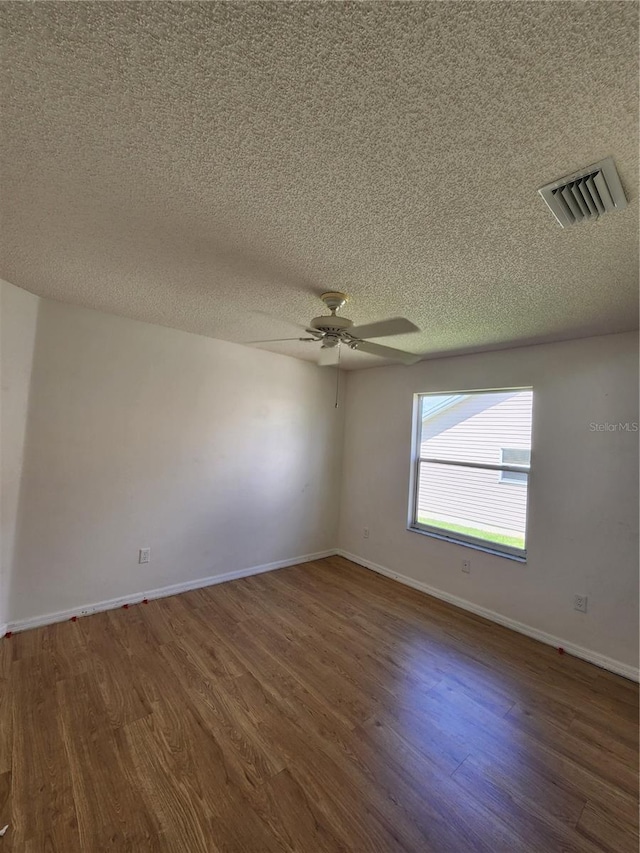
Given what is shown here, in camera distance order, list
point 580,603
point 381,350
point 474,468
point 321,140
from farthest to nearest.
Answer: point 474,468 < point 580,603 < point 381,350 < point 321,140

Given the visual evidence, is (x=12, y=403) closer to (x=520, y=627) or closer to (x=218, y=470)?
(x=218, y=470)

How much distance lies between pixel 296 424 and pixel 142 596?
7.39ft

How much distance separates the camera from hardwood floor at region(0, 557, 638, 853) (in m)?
1.31

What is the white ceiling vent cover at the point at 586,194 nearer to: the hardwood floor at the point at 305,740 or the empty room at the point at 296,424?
the empty room at the point at 296,424

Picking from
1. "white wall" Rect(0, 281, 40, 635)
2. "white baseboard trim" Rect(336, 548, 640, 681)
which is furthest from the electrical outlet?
"white wall" Rect(0, 281, 40, 635)

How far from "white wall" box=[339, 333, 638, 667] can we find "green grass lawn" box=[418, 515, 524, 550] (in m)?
0.14

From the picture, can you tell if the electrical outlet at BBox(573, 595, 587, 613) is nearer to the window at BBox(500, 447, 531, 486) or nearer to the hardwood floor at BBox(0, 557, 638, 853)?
the hardwood floor at BBox(0, 557, 638, 853)

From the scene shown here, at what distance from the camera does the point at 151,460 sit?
119 inches

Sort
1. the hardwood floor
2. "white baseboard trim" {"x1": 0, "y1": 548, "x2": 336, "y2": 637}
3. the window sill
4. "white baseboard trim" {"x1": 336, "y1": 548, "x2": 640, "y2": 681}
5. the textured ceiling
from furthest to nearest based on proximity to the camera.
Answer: the window sill < "white baseboard trim" {"x1": 0, "y1": 548, "x2": 336, "y2": 637} < "white baseboard trim" {"x1": 336, "y1": 548, "x2": 640, "y2": 681} < the hardwood floor < the textured ceiling

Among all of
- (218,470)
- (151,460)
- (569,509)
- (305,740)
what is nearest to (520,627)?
(569,509)

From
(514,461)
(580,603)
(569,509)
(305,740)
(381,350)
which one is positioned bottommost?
(305,740)

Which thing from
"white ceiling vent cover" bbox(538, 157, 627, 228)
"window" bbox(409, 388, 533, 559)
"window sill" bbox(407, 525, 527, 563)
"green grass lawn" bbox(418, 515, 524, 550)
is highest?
"white ceiling vent cover" bbox(538, 157, 627, 228)

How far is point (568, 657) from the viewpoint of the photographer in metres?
2.50

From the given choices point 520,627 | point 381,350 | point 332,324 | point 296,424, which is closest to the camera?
point 332,324
